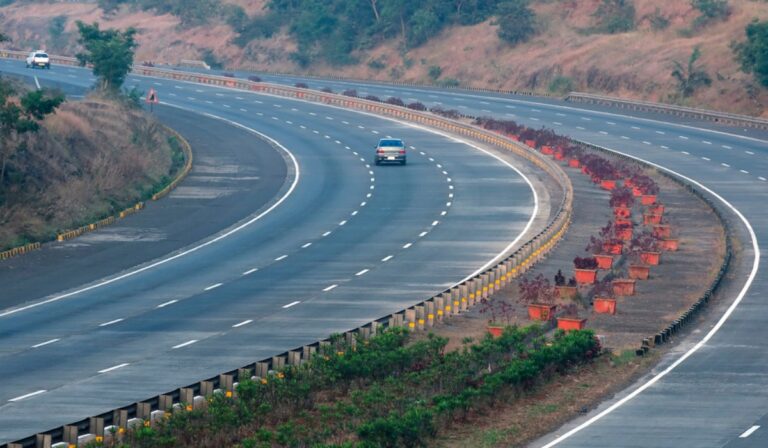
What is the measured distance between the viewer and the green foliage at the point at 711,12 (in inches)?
4628

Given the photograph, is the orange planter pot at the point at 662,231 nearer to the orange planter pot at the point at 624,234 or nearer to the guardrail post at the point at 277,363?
the orange planter pot at the point at 624,234

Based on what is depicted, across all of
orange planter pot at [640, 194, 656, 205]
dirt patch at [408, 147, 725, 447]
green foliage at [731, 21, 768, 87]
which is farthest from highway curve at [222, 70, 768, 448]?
green foliage at [731, 21, 768, 87]

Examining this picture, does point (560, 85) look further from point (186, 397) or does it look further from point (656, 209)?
point (186, 397)

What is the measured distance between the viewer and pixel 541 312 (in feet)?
119

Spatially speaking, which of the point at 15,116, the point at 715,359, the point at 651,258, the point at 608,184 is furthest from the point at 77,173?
the point at 715,359

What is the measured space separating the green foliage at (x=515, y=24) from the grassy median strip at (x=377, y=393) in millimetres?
102188

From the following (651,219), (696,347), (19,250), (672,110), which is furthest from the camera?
(672,110)

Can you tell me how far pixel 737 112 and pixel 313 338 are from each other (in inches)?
2743

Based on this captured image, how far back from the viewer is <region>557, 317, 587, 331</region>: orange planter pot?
113 ft

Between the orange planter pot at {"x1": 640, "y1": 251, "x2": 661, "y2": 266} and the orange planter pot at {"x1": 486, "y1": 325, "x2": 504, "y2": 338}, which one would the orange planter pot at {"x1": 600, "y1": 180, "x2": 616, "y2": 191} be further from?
the orange planter pot at {"x1": 486, "y1": 325, "x2": 504, "y2": 338}

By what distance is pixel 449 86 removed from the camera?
128 meters

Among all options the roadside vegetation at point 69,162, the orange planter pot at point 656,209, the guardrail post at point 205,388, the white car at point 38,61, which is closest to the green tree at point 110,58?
the roadside vegetation at point 69,162

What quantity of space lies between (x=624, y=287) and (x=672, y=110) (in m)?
59.1

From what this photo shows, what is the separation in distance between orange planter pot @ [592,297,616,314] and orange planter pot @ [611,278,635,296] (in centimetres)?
260
